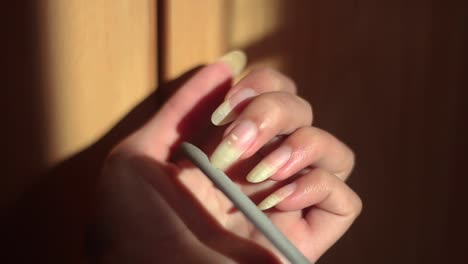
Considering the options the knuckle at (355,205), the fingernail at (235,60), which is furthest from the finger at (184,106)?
the knuckle at (355,205)

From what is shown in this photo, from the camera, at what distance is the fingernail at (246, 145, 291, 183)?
0.99 ft

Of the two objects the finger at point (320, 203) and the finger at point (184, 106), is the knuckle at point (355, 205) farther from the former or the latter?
the finger at point (184, 106)

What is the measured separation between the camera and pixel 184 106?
0.33 metres

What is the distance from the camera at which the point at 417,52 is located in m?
0.37

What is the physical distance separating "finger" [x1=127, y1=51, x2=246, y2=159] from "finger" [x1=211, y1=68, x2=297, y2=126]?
0.05 feet

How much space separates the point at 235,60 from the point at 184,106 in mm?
40

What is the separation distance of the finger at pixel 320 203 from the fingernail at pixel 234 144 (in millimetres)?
43

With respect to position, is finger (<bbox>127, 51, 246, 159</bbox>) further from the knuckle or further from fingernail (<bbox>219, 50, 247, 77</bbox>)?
the knuckle

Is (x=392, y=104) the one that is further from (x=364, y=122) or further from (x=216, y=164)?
(x=216, y=164)

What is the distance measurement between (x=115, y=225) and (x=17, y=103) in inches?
3.3

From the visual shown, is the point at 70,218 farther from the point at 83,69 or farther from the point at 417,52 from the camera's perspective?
the point at 417,52

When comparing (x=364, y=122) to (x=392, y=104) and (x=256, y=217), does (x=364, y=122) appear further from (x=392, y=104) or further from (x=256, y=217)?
(x=256, y=217)

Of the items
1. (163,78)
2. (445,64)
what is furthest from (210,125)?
(445,64)

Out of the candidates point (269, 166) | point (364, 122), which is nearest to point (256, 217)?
point (269, 166)
